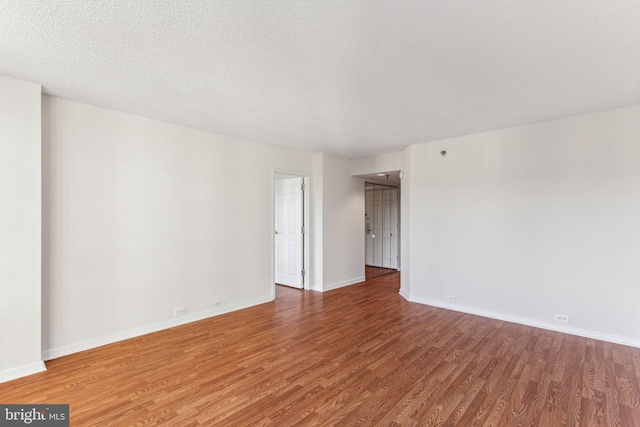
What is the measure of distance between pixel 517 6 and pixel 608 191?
9.70 feet

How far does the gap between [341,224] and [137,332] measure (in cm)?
385

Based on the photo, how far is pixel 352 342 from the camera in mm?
3371

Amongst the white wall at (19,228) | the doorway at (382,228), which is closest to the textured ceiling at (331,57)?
the white wall at (19,228)

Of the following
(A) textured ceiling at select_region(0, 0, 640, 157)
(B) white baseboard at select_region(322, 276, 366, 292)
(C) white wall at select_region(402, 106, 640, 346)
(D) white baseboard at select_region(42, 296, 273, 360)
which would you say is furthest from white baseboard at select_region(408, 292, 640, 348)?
(D) white baseboard at select_region(42, 296, 273, 360)

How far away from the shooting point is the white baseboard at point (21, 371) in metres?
2.56

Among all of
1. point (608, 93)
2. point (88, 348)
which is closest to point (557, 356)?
point (608, 93)

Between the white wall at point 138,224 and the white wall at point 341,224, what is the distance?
140cm

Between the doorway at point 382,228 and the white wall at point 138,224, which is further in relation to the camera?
the doorway at point 382,228

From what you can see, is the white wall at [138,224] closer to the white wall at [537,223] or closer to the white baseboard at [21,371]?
the white baseboard at [21,371]

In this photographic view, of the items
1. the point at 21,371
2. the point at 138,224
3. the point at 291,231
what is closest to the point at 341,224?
the point at 291,231
